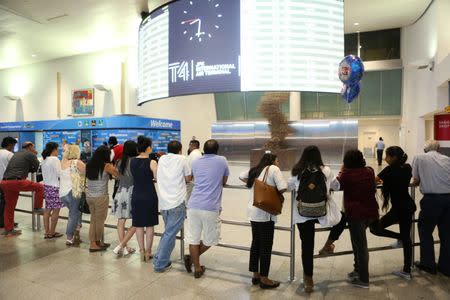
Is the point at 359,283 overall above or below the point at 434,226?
below

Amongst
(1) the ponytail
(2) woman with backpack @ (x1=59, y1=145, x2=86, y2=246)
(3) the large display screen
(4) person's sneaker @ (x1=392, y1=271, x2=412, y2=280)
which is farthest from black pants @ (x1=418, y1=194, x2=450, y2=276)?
(1) the ponytail

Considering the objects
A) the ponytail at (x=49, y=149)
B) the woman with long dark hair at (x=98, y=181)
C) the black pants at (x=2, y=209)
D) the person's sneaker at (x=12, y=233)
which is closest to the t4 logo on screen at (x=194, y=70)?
the woman with long dark hair at (x=98, y=181)

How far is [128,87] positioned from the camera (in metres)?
14.0

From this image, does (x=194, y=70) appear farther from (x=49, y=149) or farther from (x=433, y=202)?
(x=433, y=202)

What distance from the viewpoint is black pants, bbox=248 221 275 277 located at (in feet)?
9.63

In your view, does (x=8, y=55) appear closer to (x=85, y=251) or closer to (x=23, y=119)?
(x=23, y=119)

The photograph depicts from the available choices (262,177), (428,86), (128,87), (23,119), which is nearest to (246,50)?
(262,177)

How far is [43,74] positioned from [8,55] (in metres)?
1.68

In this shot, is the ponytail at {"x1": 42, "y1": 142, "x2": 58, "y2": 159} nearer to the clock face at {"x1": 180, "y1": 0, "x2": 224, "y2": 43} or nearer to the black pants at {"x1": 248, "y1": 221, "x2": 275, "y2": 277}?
the clock face at {"x1": 180, "y1": 0, "x2": 224, "y2": 43}

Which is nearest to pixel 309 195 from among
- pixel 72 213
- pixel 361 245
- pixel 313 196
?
pixel 313 196

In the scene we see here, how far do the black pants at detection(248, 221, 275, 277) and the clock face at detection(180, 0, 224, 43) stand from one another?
8.83 feet

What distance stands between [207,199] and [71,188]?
7.32 ft

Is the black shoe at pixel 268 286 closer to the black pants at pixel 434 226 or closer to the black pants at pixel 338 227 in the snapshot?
the black pants at pixel 338 227

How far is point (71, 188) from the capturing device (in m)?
4.30
